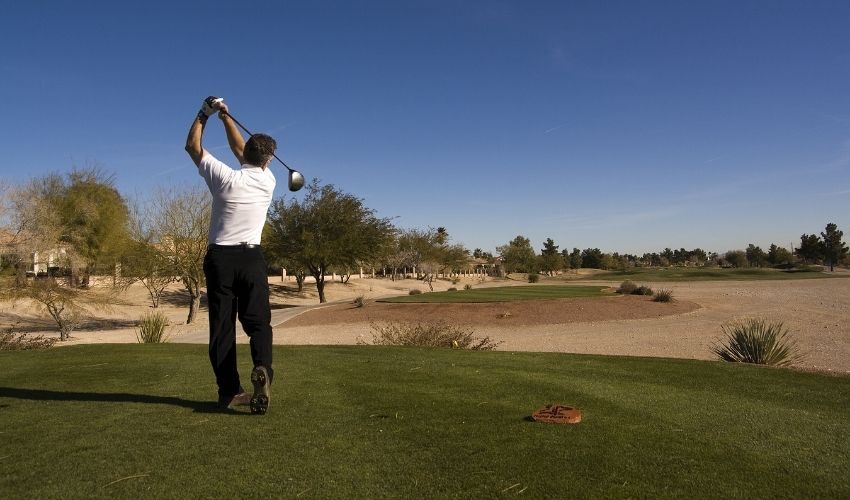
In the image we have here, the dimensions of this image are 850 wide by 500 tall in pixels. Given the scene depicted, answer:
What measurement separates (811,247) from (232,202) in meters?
144

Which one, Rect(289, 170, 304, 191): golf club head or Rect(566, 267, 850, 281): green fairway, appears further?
Rect(566, 267, 850, 281): green fairway

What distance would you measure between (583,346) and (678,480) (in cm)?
1576

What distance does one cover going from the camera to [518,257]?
113 m

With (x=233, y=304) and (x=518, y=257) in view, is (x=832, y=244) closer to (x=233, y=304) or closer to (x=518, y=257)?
(x=518, y=257)

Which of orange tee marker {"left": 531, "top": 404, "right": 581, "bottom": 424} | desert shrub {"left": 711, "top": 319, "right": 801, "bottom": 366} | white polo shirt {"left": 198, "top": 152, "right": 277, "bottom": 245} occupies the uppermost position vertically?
white polo shirt {"left": 198, "top": 152, "right": 277, "bottom": 245}

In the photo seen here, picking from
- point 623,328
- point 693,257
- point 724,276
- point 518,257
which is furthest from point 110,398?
point 693,257

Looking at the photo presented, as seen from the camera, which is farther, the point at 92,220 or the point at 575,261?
the point at 575,261

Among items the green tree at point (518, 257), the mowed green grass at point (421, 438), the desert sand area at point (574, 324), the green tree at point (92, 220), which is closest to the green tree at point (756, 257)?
the green tree at point (518, 257)

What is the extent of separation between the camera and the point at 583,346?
60.1 ft

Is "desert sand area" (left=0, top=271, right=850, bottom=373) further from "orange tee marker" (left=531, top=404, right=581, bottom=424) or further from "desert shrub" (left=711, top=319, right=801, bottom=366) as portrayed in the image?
"orange tee marker" (left=531, top=404, right=581, bottom=424)

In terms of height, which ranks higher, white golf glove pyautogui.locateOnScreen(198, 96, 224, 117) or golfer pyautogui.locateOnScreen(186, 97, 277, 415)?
white golf glove pyautogui.locateOnScreen(198, 96, 224, 117)

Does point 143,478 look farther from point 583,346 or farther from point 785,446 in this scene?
point 583,346

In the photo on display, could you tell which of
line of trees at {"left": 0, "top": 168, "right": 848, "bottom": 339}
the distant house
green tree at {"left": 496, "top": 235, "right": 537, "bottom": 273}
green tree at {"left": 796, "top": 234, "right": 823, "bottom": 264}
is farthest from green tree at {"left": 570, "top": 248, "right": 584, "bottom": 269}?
the distant house

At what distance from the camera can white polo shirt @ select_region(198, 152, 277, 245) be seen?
15.1 feet
